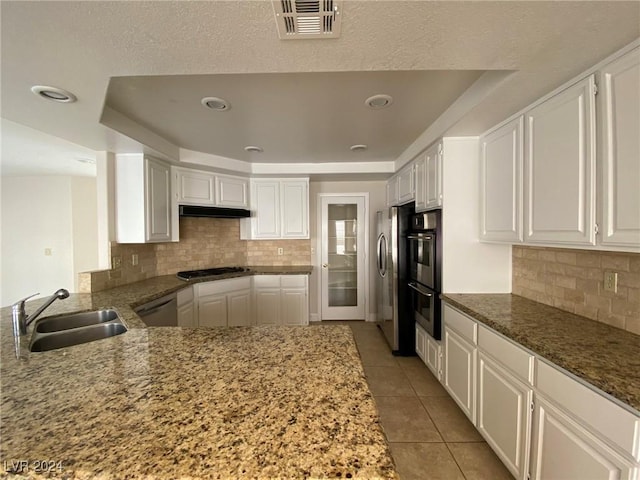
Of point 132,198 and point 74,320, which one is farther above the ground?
point 132,198

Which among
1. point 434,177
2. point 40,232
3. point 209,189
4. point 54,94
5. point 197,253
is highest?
point 54,94

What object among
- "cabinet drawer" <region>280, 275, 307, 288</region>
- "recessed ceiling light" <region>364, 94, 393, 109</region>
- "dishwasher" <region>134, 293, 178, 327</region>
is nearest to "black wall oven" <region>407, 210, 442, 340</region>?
"recessed ceiling light" <region>364, 94, 393, 109</region>

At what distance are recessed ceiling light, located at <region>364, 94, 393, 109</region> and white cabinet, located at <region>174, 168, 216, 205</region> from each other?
2275 mm

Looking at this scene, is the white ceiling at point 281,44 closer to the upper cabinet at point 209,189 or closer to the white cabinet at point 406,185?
the white cabinet at point 406,185

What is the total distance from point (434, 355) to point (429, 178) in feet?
5.47

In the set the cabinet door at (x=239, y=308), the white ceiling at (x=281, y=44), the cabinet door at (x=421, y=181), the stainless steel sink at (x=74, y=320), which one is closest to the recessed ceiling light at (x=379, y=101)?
the white ceiling at (x=281, y=44)

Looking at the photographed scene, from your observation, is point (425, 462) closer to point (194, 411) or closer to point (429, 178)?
point (194, 411)

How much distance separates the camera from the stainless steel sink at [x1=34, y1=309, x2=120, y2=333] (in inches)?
63.0

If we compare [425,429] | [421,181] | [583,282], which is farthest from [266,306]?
[583,282]

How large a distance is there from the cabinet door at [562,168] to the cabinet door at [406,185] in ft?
4.27

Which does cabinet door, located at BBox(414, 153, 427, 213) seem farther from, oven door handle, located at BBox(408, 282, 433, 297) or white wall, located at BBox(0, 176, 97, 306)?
white wall, located at BBox(0, 176, 97, 306)

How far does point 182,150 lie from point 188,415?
2.92 meters

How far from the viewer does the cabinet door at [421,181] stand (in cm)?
252

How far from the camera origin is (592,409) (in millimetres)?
966
